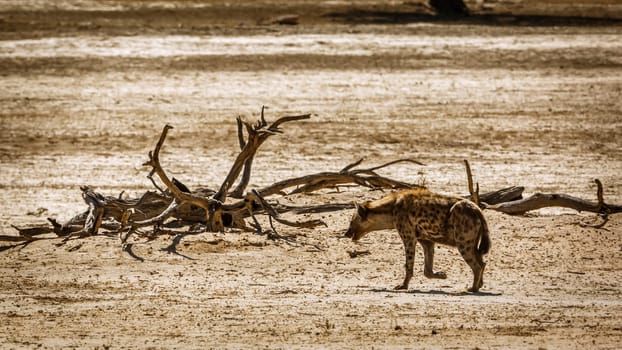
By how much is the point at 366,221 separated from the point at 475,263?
1233 mm

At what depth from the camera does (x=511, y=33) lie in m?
25.8

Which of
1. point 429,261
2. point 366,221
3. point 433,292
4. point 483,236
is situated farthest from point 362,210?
point 483,236

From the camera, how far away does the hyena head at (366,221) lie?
1155 cm

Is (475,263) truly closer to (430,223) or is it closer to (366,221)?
(430,223)

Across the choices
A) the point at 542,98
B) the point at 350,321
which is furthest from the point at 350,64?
the point at 350,321

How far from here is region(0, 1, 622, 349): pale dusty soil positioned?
33.0 ft

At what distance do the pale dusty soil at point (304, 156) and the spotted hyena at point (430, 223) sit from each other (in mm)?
280

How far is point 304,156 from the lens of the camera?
1800cm

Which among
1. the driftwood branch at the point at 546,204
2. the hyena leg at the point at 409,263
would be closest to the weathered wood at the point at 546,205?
the driftwood branch at the point at 546,204

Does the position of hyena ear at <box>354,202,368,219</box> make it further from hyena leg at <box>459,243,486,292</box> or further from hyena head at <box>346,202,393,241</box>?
hyena leg at <box>459,243,486,292</box>

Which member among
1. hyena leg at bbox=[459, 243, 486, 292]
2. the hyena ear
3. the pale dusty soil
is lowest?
the pale dusty soil

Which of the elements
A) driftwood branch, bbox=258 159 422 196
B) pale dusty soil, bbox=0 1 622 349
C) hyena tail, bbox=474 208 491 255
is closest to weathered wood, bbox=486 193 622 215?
pale dusty soil, bbox=0 1 622 349

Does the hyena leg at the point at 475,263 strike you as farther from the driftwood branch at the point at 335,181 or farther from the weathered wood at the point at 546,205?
the driftwood branch at the point at 335,181

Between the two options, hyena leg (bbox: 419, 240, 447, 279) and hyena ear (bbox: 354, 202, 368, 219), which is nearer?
hyena leg (bbox: 419, 240, 447, 279)
